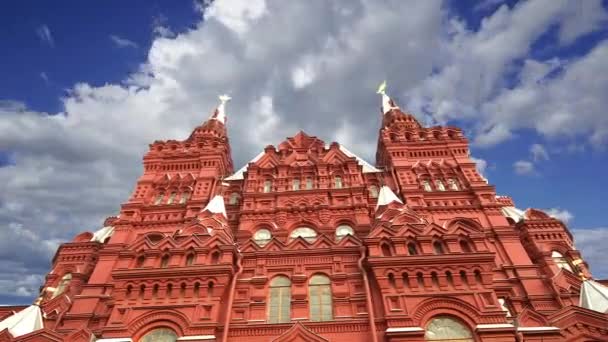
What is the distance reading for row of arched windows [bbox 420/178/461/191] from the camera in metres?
22.6

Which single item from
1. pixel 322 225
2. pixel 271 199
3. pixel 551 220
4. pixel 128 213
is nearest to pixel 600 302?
pixel 551 220

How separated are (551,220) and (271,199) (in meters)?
16.4

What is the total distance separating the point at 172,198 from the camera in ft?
77.7

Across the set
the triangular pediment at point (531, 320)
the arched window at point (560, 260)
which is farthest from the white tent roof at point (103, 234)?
the arched window at point (560, 260)

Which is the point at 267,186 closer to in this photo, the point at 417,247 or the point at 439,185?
the point at 417,247

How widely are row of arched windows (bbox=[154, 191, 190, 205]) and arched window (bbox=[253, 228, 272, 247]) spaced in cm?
598

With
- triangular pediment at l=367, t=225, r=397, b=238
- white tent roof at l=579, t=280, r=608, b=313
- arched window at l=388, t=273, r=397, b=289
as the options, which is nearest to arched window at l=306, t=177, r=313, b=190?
triangular pediment at l=367, t=225, r=397, b=238

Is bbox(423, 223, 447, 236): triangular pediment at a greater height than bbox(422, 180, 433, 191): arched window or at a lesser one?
lesser

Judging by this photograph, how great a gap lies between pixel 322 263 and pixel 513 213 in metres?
13.9

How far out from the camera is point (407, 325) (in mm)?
13453

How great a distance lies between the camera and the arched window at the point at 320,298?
15094mm

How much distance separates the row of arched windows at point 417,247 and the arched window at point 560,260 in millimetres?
7191

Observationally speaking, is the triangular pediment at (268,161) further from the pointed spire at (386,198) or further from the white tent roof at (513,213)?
the white tent roof at (513,213)

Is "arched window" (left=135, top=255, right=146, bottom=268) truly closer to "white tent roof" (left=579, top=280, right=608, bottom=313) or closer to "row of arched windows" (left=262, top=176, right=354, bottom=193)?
"row of arched windows" (left=262, top=176, right=354, bottom=193)
